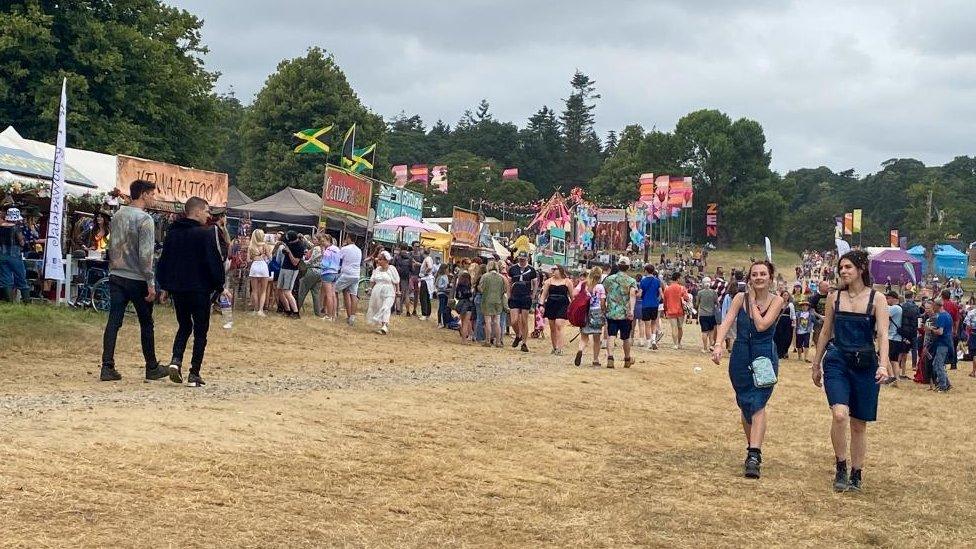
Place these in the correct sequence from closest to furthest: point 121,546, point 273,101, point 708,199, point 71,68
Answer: point 121,546
point 71,68
point 273,101
point 708,199

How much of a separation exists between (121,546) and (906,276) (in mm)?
67072


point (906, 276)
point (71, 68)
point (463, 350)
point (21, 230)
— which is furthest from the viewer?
point (906, 276)

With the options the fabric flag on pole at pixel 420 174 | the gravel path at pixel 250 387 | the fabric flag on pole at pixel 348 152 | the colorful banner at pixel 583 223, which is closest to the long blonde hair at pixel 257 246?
the gravel path at pixel 250 387

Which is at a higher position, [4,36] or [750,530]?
[4,36]

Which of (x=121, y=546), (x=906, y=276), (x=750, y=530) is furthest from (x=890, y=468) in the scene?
(x=906, y=276)

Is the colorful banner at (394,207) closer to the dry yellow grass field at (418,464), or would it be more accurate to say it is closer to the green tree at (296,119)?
the dry yellow grass field at (418,464)

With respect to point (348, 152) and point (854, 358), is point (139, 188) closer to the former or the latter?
point (854, 358)

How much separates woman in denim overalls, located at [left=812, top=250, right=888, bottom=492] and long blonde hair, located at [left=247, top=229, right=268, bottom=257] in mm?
13681

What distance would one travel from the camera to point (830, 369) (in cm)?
848

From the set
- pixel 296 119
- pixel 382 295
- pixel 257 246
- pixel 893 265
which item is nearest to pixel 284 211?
pixel 382 295

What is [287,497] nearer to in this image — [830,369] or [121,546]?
[121,546]

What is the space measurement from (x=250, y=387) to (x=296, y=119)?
4905cm

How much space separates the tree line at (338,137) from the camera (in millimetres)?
32531

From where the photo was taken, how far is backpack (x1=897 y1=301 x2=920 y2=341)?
20.8 meters
